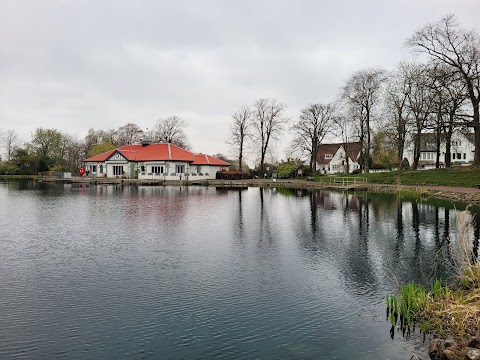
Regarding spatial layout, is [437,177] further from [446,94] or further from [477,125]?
[446,94]

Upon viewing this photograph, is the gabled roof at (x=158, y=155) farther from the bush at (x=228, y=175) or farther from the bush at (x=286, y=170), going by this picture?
the bush at (x=286, y=170)

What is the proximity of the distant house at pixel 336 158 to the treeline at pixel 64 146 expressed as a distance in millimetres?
28403

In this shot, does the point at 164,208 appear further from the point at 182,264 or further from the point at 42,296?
the point at 42,296

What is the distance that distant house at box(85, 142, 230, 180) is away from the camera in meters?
58.3

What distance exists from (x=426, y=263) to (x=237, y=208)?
1624 cm

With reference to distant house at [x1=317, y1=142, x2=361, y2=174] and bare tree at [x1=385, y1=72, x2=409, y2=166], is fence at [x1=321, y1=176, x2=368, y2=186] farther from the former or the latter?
distant house at [x1=317, y1=142, x2=361, y2=174]

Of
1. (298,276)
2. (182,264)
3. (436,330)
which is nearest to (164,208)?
(182,264)

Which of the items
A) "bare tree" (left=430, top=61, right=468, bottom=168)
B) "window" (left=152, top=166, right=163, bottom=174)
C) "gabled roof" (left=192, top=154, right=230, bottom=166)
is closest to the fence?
"bare tree" (left=430, top=61, right=468, bottom=168)

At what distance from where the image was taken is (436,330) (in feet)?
24.9

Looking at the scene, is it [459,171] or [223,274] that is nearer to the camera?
[223,274]

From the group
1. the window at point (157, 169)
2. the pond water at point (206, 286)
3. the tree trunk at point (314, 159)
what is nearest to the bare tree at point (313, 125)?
the tree trunk at point (314, 159)

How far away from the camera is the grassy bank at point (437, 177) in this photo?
3537 centimetres

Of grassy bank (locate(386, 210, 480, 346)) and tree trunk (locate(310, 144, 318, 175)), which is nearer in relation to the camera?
grassy bank (locate(386, 210, 480, 346))

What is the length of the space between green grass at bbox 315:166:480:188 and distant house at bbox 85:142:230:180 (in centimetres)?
2587
